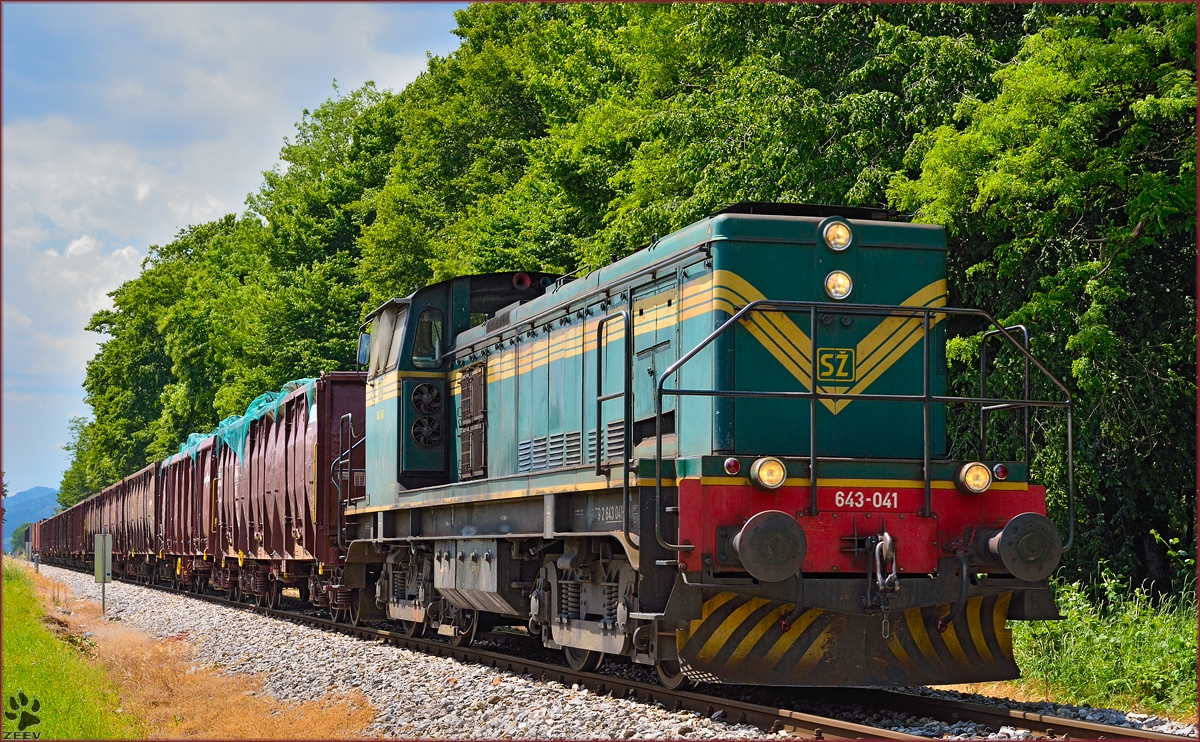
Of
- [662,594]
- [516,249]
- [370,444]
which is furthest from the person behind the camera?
[516,249]

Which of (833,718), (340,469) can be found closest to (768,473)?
(833,718)

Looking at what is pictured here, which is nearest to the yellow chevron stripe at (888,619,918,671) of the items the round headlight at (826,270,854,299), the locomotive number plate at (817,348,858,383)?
the locomotive number plate at (817,348,858,383)

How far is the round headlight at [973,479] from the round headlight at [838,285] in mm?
1482

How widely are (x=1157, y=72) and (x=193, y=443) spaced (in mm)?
Result: 22415

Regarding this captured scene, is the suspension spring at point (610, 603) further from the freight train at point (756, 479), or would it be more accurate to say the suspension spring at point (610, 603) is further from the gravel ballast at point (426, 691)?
the gravel ballast at point (426, 691)

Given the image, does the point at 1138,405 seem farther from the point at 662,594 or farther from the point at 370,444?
the point at 370,444

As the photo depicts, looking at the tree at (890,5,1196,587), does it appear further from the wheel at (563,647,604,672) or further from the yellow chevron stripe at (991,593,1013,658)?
the wheel at (563,647,604,672)

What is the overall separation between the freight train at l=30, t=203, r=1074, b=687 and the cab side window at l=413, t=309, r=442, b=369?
136cm

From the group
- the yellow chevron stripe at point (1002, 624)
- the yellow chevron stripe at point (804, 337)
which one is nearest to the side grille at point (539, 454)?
the yellow chevron stripe at point (804, 337)

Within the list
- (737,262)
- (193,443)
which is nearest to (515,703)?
(737,262)

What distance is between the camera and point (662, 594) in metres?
7.74

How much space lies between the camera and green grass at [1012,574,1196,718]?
29.0ft

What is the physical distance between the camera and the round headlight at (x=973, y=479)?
7902mm

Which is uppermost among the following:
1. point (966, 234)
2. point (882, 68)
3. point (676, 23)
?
point (676, 23)
